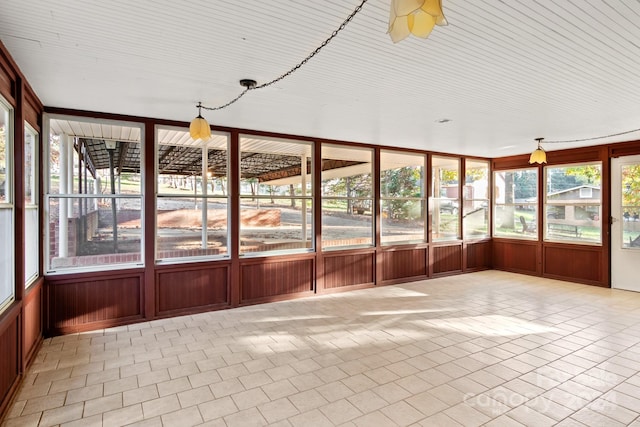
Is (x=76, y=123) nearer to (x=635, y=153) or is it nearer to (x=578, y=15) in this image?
(x=578, y=15)

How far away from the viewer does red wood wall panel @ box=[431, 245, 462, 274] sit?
707 centimetres

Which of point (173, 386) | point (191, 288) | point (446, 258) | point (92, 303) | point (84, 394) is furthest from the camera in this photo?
point (446, 258)

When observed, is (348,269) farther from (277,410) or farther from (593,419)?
(593,419)

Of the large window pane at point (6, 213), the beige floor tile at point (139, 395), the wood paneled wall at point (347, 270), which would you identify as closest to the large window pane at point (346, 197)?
the wood paneled wall at point (347, 270)

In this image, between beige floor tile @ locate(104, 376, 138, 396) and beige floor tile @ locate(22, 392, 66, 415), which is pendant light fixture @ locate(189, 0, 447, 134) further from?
beige floor tile @ locate(22, 392, 66, 415)

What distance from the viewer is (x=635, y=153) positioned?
19.0 ft

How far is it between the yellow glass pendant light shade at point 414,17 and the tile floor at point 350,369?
2.29m

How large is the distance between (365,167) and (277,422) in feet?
15.5

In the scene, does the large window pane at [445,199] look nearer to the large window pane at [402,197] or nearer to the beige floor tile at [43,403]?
the large window pane at [402,197]

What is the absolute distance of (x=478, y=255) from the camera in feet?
25.4

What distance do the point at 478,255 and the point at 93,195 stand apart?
716 centimetres

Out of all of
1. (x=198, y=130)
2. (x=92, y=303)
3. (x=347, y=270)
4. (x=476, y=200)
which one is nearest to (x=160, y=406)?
(x=92, y=303)

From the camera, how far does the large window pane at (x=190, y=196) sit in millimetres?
4602

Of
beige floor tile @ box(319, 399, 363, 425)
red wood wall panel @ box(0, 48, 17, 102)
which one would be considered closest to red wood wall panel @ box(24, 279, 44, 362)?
red wood wall panel @ box(0, 48, 17, 102)
